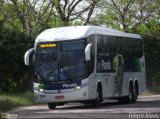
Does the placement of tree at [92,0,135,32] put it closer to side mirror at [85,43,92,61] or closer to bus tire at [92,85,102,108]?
bus tire at [92,85,102,108]

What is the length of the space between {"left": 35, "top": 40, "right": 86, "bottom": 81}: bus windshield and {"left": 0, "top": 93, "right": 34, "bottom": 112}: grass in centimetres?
293

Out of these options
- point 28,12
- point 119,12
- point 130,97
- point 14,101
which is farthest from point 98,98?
point 119,12

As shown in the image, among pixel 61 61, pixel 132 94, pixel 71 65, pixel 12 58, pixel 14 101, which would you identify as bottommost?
pixel 14 101

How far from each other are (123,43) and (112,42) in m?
1.92

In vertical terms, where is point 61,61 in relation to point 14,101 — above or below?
above

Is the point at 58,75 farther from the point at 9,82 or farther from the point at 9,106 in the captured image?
the point at 9,82

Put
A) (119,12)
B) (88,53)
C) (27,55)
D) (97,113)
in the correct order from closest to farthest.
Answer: (97,113)
(88,53)
(27,55)
(119,12)

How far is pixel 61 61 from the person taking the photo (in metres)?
24.4

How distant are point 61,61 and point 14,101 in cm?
590

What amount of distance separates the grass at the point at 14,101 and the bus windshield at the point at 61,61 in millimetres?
2935

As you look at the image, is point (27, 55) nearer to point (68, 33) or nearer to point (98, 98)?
point (68, 33)

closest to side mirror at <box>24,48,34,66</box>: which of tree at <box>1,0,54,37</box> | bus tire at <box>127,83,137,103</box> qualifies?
bus tire at <box>127,83,137,103</box>

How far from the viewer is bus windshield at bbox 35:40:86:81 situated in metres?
24.2

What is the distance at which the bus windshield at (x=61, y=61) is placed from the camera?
2423 centimetres
